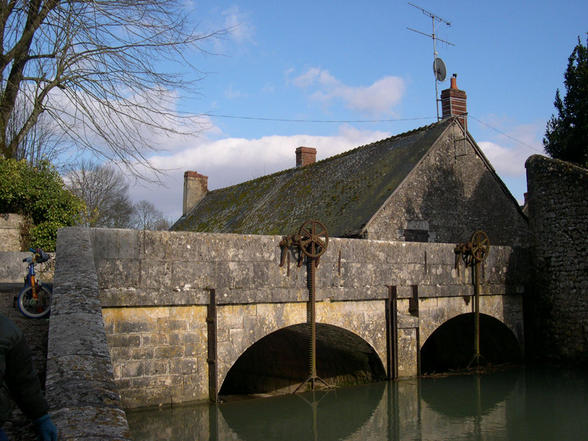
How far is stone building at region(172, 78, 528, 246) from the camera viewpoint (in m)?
14.9

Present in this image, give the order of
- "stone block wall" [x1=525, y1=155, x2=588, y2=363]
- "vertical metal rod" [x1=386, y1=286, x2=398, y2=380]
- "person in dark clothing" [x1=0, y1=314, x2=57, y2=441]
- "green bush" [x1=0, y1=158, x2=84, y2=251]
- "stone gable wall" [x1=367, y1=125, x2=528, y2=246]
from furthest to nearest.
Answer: "stone gable wall" [x1=367, y1=125, x2=528, y2=246] → "stone block wall" [x1=525, y1=155, x2=588, y2=363] → "green bush" [x1=0, y1=158, x2=84, y2=251] → "vertical metal rod" [x1=386, y1=286, x2=398, y2=380] → "person in dark clothing" [x1=0, y1=314, x2=57, y2=441]

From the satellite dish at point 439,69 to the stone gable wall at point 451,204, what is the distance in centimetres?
257

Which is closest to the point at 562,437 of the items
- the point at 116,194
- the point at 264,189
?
the point at 264,189

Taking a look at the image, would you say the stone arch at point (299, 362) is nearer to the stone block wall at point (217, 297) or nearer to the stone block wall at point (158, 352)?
the stone block wall at point (217, 297)

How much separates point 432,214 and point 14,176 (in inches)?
393

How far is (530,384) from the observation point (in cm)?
1096

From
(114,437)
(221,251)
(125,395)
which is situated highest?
(221,251)

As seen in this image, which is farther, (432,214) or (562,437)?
(432,214)

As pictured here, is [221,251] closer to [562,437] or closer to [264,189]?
[562,437]

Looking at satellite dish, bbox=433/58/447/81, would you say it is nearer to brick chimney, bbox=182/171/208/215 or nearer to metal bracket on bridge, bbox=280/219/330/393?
metal bracket on bridge, bbox=280/219/330/393

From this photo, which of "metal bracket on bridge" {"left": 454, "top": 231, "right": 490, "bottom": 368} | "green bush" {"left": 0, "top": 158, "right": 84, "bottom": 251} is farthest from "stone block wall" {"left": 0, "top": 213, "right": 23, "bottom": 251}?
"metal bracket on bridge" {"left": 454, "top": 231, "right": 490, "bottom": 368}

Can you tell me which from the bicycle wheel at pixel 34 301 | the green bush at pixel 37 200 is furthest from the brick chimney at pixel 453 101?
the bicycle wheel at pixel 34 301

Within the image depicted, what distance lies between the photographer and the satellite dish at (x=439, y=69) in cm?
1838

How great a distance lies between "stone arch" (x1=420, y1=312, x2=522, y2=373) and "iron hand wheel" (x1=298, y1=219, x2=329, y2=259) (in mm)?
4677
